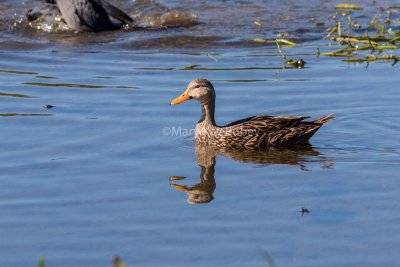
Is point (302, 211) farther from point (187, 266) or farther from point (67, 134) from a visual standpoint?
point (67, 134)

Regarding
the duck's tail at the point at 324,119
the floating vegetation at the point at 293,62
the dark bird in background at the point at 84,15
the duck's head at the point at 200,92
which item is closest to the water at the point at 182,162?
the floating vegetation at the point at 293,62

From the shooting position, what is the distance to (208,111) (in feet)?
33.0

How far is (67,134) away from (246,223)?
3110mm

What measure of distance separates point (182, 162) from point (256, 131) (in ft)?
3.08

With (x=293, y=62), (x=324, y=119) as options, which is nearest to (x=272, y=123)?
(x=324, y=119)

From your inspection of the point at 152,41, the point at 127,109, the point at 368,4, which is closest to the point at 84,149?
the point at 127,109

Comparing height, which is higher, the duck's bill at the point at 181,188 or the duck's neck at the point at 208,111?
the duck's neck at the point at 208,111

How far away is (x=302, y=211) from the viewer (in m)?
7.35

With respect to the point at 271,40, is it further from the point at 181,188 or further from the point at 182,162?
the point at 181,188

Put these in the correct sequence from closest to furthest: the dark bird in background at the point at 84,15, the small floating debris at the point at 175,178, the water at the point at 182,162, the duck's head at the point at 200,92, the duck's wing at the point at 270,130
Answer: the water at the point at 182,162 → the small floating debris at the point at 175,178 → the duck's wing at the point at 270,130 → the duck's head at the point at 200,92 → the dark bird in background at the point at 84,15

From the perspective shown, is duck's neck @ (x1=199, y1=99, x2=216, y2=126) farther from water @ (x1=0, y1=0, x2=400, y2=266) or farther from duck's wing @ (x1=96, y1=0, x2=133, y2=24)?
duck's wing @ (x1=96, y1=0, x2=133, y2=24)

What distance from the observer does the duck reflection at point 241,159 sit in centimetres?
823

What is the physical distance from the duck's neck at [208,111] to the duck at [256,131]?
5 centimetres

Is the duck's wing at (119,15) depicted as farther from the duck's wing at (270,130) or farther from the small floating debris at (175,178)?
the small floating debris at (175,178)
